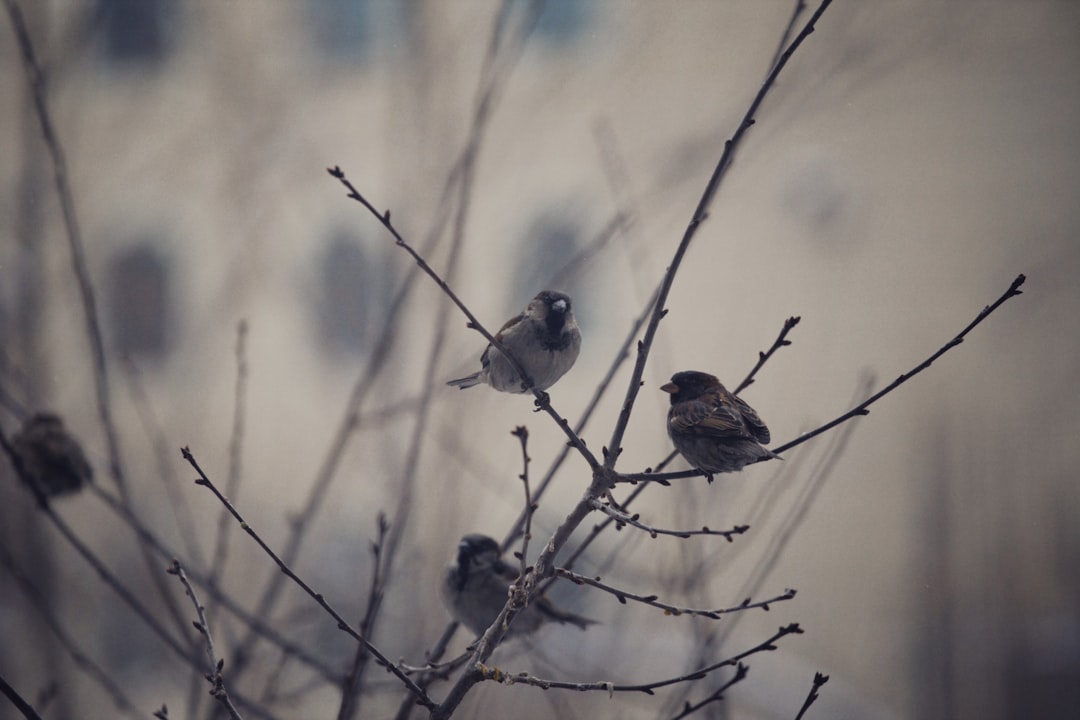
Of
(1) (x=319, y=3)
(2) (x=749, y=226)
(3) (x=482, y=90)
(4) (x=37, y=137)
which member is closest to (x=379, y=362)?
(3) (x=482, y=90)

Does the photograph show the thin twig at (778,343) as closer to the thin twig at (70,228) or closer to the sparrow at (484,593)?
the sparrow at (484,593)

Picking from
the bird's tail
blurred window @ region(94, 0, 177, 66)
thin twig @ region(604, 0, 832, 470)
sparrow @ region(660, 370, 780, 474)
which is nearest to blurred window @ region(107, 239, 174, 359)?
blurred window @ region(94, 0, 177, 66)

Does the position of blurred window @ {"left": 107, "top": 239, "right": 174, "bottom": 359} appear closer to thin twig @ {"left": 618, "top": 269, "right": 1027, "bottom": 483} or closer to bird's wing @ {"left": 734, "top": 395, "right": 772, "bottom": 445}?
bird's wing @ {"left": 734, "top": 395, "right": 772, "bottom": 445}

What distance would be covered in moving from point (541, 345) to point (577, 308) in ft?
1.79

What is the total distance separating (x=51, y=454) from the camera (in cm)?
269

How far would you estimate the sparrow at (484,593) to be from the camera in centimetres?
273

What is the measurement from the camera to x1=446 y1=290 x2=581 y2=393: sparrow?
255 centimetres

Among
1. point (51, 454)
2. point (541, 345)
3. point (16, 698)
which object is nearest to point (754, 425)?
point (541, 345)

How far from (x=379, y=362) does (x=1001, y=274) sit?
18.3 feet

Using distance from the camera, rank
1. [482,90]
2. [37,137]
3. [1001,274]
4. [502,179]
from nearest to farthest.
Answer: [482,90] → [37,137] → [502,179] → [1001,274]

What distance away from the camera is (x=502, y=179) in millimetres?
4953

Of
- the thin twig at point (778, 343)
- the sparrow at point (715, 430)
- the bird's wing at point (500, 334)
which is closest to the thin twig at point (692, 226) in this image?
the thin twig at point (778, 343)

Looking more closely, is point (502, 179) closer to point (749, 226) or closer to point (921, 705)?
point (749, 226)

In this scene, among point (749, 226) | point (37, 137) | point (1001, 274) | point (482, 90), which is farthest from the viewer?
point (1001, 274)
